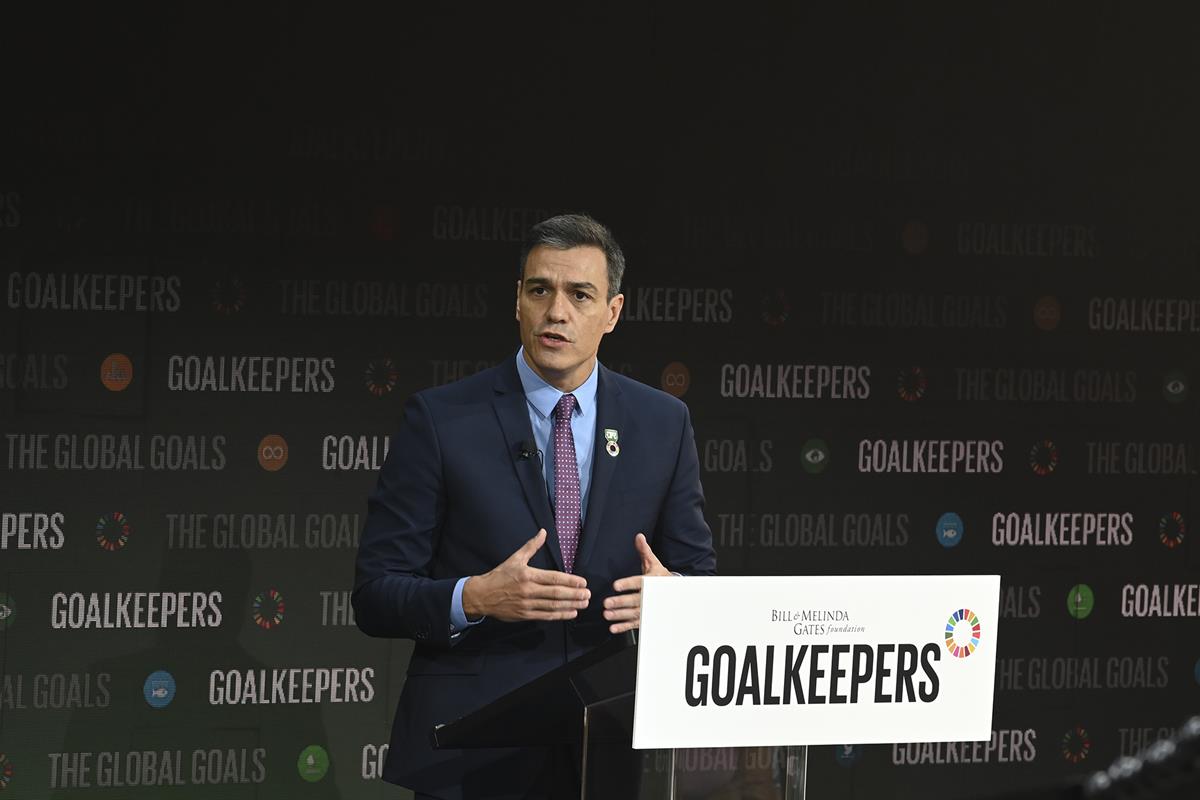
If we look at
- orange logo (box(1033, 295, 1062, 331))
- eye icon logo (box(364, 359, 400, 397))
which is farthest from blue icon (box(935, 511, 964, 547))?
eye icon logo (box(364, 359, 400, 397))

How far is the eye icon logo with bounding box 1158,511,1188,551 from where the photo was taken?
4.60m

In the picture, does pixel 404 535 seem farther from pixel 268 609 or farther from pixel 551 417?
pixel 268 609

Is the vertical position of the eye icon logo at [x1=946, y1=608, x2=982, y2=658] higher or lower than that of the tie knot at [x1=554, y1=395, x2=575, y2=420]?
lower

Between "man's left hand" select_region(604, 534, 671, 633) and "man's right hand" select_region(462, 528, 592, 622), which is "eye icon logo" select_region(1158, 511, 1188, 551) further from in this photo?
"man's right hand" select_region(462, 528, 592, 622)

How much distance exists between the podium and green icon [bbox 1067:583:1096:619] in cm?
288

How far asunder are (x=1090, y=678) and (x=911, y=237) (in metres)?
1.48

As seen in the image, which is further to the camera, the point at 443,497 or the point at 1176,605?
the point at 1176,605

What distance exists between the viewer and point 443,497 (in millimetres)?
2430

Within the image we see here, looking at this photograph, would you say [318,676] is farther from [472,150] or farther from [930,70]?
[930,70]

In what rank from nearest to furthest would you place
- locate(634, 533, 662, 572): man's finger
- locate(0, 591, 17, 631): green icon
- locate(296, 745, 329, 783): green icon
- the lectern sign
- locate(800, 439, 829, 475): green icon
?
1. the lectern sign
2. locate(634, 533, 662, 572): man's finger
3. locate(0, 591, 17, 631): green icon
4. locate(296, 745, 329, 783): green icon
5. locate(800, 439, 829, 475): green icon

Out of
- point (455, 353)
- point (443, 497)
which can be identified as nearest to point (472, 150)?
point (455, 353)

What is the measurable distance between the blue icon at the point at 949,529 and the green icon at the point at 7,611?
260 centimetres

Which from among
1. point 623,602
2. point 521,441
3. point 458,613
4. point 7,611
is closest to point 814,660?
point 623,602

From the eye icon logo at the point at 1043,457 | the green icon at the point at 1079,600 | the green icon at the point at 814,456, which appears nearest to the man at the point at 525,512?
the green icon at the point at 814,456
